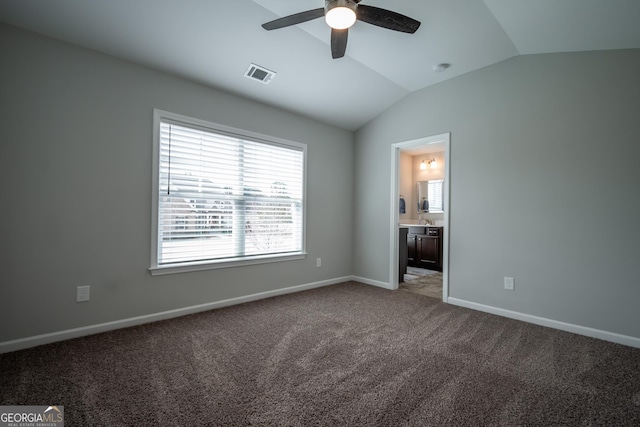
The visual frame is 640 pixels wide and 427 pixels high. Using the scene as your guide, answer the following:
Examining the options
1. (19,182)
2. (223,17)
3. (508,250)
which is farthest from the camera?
(508,250)

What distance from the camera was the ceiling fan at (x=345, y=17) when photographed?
1.88m

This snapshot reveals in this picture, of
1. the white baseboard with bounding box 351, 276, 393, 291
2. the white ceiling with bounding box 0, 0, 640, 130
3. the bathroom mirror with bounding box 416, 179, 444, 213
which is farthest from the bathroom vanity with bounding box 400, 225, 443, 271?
the white ceiling with bounding box 0, 0, 640, 130

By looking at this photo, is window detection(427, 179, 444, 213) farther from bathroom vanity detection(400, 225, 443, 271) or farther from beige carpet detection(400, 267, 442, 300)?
beige carpet detection(400, 267, 442, 300)

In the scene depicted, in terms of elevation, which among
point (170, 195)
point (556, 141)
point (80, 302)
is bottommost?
point (80, 302)

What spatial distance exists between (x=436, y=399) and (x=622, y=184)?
8.28ft

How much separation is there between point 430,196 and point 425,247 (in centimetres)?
131

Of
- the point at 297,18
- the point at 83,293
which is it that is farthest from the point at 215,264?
the point at 297,18

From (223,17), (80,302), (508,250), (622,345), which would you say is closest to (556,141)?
(508,250)

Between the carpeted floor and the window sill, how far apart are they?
494mm

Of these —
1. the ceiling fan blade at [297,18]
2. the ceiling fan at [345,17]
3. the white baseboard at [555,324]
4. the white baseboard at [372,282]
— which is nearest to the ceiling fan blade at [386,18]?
the ceiling fan at [345,17]

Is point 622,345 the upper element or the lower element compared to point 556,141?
lower

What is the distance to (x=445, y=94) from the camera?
11.9 ft

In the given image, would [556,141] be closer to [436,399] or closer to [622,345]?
[622,345]

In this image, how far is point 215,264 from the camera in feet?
10.6
